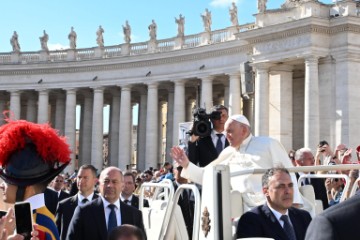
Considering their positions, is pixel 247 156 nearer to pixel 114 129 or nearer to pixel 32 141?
pixel 32 141

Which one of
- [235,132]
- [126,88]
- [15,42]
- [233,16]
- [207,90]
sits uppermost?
[15,42]

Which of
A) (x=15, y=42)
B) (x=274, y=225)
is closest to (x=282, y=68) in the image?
(x=15, y=42)

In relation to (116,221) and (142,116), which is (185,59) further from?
(116,221)

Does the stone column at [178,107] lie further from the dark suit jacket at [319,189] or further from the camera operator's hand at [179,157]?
the camera operator's hand at [179,157]

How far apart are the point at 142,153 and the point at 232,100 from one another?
1754 centimetres

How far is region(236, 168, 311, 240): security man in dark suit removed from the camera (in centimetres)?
761

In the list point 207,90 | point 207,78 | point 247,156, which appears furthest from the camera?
point 207,78

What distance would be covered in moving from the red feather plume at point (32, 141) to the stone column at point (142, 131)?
205 feet

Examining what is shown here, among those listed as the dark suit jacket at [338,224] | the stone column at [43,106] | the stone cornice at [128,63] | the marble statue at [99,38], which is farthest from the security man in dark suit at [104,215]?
the stone column at [43,106]

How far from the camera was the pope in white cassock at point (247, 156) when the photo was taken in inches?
387

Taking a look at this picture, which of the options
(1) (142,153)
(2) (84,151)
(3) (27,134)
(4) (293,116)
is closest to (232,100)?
(4) (293,116)

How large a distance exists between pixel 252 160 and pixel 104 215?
273 cm

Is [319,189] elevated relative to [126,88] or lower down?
lower down

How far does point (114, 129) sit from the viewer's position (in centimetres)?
7344
